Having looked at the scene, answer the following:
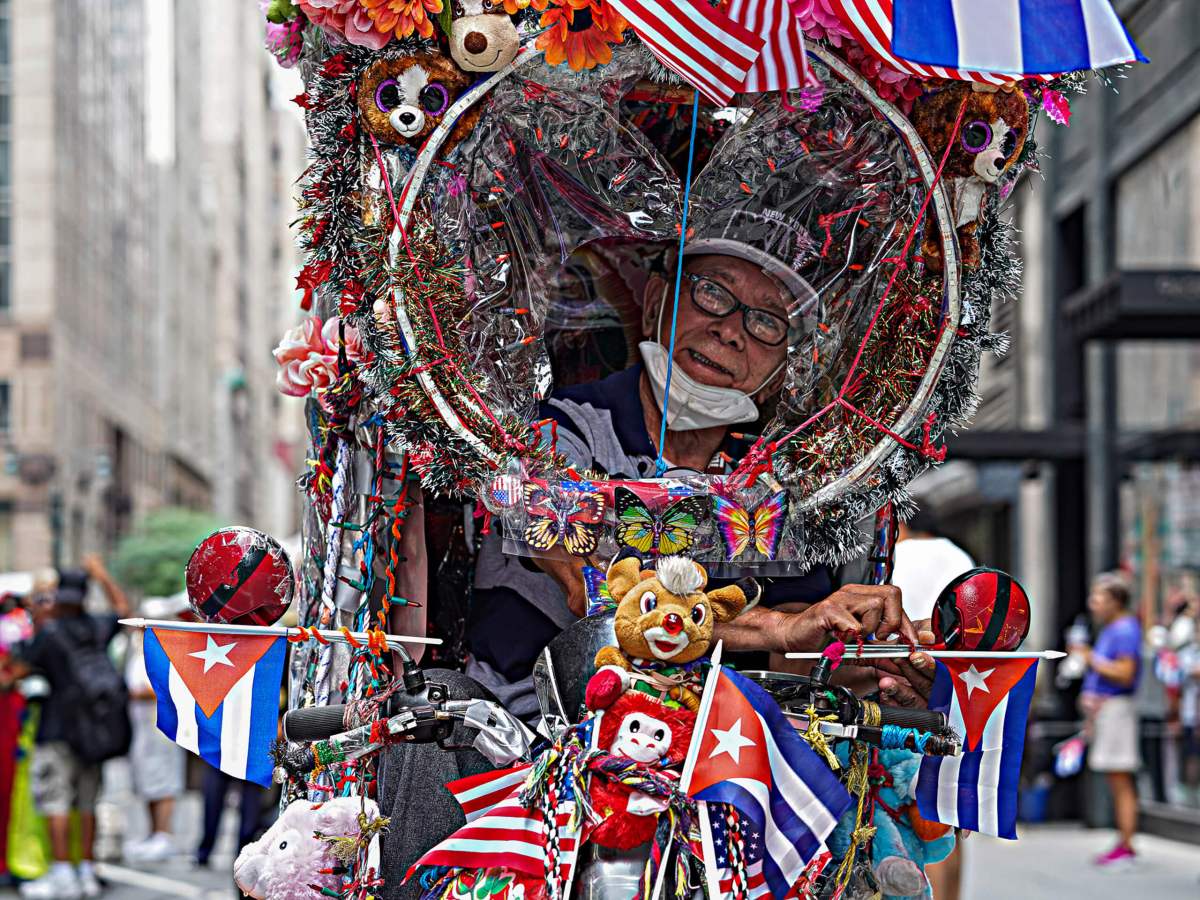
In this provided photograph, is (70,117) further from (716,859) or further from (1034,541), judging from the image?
(716,859)

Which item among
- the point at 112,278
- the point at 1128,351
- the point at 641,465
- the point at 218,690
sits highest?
the point at 112,278

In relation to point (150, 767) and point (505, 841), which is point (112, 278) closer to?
point (150, 767)

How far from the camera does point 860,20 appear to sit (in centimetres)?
411

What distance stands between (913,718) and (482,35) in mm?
1876

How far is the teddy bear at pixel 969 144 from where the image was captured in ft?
14.2

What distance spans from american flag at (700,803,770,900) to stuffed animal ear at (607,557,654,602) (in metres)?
0.51

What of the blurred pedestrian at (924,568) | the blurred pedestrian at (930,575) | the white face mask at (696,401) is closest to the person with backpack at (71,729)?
the blurred pedestrian at (930,575)

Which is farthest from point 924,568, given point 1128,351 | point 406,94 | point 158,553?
point 158,553

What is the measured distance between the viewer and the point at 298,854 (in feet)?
13.2

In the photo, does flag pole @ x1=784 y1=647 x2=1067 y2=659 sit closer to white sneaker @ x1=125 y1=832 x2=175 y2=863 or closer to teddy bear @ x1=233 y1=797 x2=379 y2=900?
teddy bear @ x1=233 y1=797 x2=379 y2=900

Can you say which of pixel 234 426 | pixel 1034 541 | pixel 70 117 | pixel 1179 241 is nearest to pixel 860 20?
pixel 1179 241

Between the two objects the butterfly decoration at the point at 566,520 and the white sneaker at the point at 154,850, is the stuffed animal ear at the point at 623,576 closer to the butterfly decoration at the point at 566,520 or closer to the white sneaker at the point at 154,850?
the butterfly decoration at the point at 566,520

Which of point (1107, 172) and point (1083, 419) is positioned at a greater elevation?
point (1107, 172)

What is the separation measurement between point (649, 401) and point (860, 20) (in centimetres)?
129
